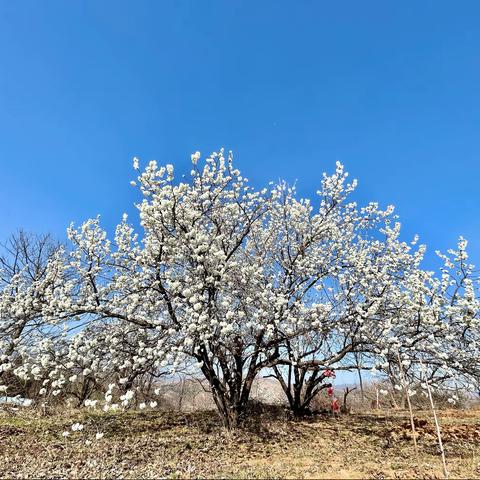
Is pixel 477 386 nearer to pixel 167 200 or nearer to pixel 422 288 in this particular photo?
pixel 422 288

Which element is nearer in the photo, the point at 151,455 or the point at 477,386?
the point at 151,455

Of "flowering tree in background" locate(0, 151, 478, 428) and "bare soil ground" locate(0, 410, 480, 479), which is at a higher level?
"flowering tree in background" locate(0, 151, 478, 428)

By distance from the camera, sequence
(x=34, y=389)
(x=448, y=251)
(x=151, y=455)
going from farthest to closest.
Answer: (x=34, y=389)
(x=448, y=251)
(x=151, y=455)

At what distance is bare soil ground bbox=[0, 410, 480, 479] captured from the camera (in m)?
6.62

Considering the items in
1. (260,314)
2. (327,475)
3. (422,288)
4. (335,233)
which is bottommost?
(327,475)

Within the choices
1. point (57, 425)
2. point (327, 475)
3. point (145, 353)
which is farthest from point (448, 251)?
point (57, 425)

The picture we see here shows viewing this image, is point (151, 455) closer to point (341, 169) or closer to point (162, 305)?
point (162, 305)

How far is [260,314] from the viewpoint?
8.32 meters

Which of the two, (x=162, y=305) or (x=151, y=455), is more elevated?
(x=162, y=305)

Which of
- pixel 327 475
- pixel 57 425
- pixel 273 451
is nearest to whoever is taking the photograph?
pixel 327 475

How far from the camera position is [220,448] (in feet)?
26.1

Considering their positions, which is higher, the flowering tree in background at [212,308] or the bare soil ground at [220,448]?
the flowering tree in background at [212,308]

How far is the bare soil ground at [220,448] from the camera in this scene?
6621mm

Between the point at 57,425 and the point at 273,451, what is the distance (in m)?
5.59
